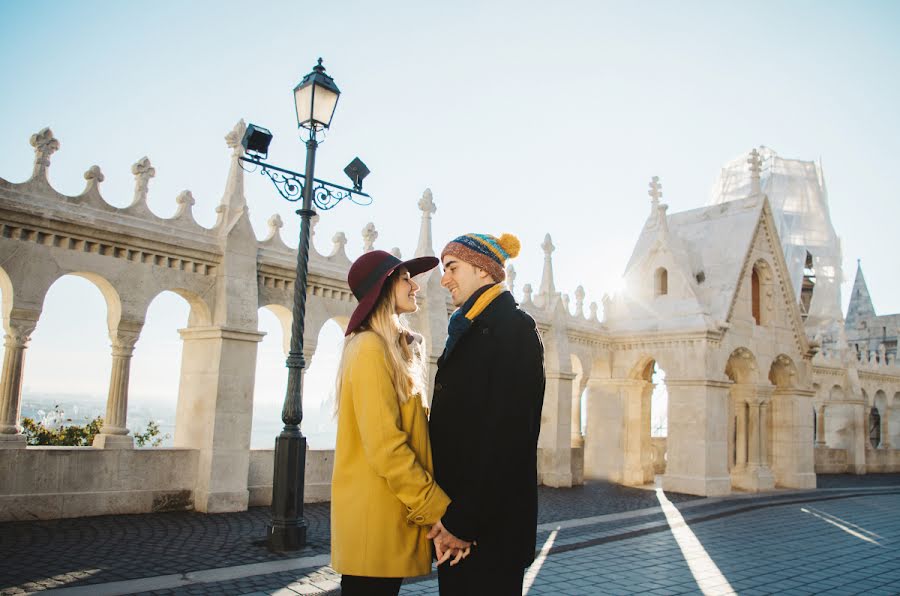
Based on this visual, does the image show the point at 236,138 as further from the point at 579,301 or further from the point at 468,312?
the point at 579,301

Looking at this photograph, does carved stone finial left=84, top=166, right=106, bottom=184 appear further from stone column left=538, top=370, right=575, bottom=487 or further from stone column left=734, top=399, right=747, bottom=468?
A: stone column left=734, top=399, right=747, bottom=468

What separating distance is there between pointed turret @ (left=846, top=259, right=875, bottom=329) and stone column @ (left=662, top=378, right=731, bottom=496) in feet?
105

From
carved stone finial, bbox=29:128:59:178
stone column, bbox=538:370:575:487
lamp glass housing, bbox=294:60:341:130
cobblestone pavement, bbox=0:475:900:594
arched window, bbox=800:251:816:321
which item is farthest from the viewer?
arched window, bbox=800:251:816:321

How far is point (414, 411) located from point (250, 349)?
7.94 metres

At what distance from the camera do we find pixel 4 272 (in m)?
8.49

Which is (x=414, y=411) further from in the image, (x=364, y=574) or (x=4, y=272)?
(x=4, y=272)

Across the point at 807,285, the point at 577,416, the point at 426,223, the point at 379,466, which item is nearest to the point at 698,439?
the point at 577,416

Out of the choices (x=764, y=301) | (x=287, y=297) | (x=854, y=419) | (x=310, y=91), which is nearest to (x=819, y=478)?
(x=854, y=419)

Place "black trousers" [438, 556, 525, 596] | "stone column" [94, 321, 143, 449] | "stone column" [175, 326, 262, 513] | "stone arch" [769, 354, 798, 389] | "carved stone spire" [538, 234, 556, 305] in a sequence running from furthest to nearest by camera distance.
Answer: "stone arch" [769, 354, 798, 389] < "carved stone spire" [538, 234, 556, 305] < "stone column" [175, 326, 262, 513] < "stone column" [94, 321, 143, 449] < "black trousers" [438, 556, 525, 596]

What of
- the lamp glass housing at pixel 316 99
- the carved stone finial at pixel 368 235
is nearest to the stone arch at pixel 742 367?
the carved stone finial at pixel 368 235

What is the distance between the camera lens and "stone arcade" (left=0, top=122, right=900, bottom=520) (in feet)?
28.8

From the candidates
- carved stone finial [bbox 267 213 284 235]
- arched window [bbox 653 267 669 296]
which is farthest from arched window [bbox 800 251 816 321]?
carved stone finial [bbox 267 213 284 235]

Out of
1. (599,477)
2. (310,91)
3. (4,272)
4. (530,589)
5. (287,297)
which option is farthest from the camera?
(599,477)

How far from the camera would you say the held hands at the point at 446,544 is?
2.79 m
